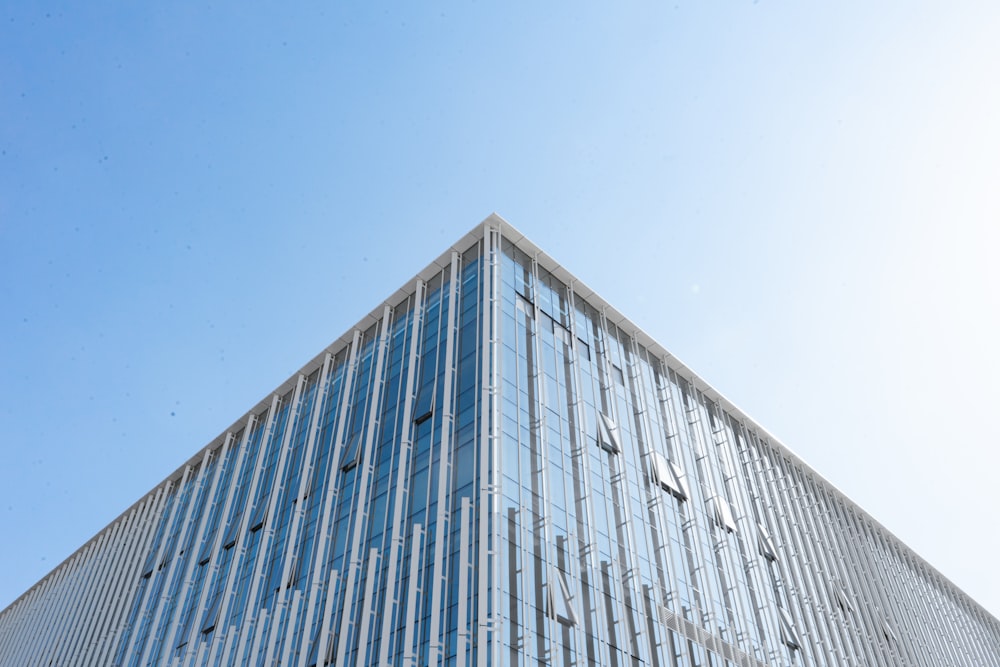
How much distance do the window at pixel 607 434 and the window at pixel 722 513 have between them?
7385 millimetres

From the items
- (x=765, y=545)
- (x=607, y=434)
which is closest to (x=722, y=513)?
(x=765, y=545)

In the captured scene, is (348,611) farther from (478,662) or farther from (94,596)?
(94,596)

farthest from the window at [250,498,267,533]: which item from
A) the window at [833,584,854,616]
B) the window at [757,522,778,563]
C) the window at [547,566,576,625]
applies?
the window at [833,584,854,616]

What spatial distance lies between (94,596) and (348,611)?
1197 inches

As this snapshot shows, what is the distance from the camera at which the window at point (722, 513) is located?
39.7 meters

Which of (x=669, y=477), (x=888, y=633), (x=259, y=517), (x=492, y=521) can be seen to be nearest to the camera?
(x=492, y=521)

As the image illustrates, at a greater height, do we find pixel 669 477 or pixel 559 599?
pixel 669 477

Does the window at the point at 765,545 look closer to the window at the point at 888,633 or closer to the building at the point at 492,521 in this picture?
the building at the point at 492,521

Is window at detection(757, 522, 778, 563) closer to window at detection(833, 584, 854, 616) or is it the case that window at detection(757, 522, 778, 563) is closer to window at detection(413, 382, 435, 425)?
window at detection(833, 584, 854, 616)

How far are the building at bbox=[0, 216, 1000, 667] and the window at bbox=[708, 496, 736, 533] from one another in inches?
5.9

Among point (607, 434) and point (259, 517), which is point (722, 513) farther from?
point (259, 517)

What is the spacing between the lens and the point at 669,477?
37.9 meters

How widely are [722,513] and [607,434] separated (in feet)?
29.5

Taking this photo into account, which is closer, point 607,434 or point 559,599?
point 559,599
